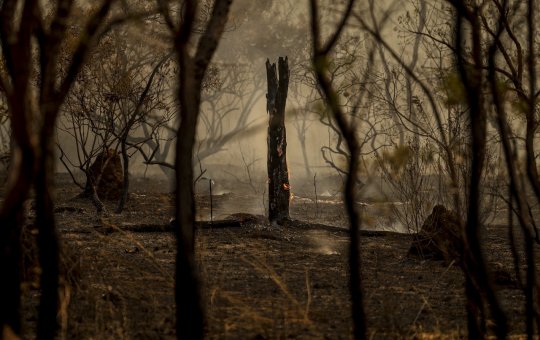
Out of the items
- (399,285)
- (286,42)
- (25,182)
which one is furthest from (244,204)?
(25,182)

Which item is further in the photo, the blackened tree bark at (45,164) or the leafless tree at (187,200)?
the leafless tree at (187,200)

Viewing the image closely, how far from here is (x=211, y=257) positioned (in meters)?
8.63

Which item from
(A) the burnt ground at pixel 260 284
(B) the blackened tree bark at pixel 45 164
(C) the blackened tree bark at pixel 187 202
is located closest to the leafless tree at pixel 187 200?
(C) the blackened tree bark at pixel 187 202

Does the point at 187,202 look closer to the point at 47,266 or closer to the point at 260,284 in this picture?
the point at 47,266

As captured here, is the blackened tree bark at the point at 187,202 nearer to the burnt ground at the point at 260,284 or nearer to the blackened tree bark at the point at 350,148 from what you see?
the burnt ground at the point at 260,284

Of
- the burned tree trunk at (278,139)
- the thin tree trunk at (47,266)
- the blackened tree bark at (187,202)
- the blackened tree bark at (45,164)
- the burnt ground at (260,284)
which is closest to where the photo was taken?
the blackened tree bark at (45,164)

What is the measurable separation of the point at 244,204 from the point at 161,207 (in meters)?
3.51

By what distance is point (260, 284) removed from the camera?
688cm

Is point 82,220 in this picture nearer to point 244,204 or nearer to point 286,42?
point 244,204

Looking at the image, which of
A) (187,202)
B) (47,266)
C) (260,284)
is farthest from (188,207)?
(260,284)

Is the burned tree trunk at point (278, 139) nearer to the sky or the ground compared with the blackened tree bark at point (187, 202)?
nearer to the sky

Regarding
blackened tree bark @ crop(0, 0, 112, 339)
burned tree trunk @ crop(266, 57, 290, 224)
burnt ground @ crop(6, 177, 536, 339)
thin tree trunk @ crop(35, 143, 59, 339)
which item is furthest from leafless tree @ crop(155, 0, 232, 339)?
burned tree trunk @ crop(266, 57, 290, 224)

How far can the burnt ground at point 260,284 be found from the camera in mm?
4762

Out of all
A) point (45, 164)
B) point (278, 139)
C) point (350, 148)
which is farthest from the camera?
point (278, 139)
